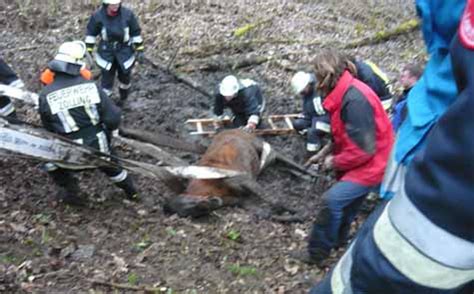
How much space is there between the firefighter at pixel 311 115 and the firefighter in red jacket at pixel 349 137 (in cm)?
193

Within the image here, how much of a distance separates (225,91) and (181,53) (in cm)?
300

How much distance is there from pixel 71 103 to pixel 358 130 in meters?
2.81

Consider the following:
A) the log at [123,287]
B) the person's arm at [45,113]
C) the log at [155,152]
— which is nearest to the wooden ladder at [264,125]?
the log at [155,152]

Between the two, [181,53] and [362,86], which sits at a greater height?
[362,86]

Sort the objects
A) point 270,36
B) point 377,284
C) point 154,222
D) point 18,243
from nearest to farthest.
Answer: point 377,284, point 18,243, point 154,222, point 270,36

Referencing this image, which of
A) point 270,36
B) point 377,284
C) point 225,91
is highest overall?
point 377,284

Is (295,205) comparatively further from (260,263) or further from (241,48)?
(241,48)

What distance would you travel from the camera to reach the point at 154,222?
700 centimetres

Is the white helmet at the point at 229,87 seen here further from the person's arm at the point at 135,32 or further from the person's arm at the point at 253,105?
Answer: the person's arm at the point at 135,32

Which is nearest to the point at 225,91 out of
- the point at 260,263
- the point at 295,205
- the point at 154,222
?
the point at 295,205

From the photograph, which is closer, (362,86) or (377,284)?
(377,284)

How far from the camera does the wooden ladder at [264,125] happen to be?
939 centimetres

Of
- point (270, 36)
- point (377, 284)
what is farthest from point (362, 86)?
point (270, 36)

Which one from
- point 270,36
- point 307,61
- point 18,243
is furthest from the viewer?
point 270,36
